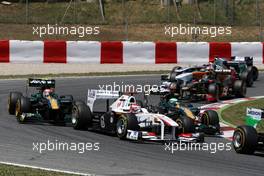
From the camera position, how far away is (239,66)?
22766 millimetres

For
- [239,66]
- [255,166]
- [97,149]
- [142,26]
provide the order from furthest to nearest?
[142,26] < [239,66] < [97,149] < [255,166]

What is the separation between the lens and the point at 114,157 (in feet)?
40.1

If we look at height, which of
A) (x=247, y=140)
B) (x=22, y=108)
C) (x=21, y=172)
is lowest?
(x=21, y=172)

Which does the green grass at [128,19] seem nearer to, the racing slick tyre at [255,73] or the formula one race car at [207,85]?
the racing slick tyre at [255,73]

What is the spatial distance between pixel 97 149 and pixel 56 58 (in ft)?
42.6

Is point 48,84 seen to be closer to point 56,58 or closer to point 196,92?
point 196,92

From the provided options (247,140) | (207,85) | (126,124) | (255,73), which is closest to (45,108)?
(126,124)

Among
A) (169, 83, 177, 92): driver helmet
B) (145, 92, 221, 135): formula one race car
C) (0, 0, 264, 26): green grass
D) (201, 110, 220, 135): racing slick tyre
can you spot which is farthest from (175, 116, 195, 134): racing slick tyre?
(0, 0, 264, 26): green grass

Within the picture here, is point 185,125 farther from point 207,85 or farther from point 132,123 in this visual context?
point 207,85

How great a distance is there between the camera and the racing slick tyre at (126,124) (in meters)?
13.7

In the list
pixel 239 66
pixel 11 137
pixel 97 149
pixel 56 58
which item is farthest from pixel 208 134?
pixel 56 58

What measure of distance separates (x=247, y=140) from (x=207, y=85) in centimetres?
788

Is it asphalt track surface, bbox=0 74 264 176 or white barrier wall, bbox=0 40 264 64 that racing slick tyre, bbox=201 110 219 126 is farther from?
white barrier wall, bbox=0 40 264 64

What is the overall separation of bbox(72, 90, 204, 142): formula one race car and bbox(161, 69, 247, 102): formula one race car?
520 centimetres
